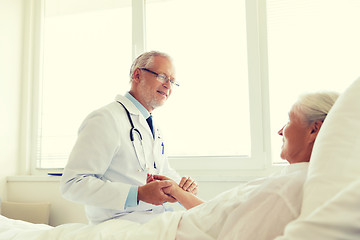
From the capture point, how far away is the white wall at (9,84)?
9.27 feet

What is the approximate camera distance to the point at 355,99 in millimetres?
798

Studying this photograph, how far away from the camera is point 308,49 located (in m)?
2.31

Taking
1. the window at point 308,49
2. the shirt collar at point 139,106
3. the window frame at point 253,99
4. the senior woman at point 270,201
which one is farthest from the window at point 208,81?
the senior woman at point 270,201

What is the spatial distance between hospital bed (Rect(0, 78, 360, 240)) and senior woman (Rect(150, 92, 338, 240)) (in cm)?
11

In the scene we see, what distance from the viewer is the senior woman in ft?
2.89

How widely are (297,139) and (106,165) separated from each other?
0.87 m

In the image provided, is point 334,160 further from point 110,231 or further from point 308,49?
point 308,49

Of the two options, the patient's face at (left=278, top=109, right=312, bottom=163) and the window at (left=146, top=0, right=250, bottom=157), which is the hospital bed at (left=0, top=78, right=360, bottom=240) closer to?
the patient's face at (left=278, top=109, right=312, bottom=163)

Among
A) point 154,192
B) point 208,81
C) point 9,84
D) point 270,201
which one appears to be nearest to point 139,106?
point 154,192

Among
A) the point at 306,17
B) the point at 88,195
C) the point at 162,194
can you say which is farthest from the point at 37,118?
the point at 306,17

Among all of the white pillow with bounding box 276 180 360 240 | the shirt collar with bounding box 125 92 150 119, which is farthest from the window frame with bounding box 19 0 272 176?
the white pillow with bounding box 276 180 360 240

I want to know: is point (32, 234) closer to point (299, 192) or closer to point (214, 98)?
point (299, 192)

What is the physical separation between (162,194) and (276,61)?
141 cm

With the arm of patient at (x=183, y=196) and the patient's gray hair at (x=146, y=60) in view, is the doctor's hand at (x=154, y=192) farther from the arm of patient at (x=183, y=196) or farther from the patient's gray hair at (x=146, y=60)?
the patient's gray hair at (x=146, y=60)
